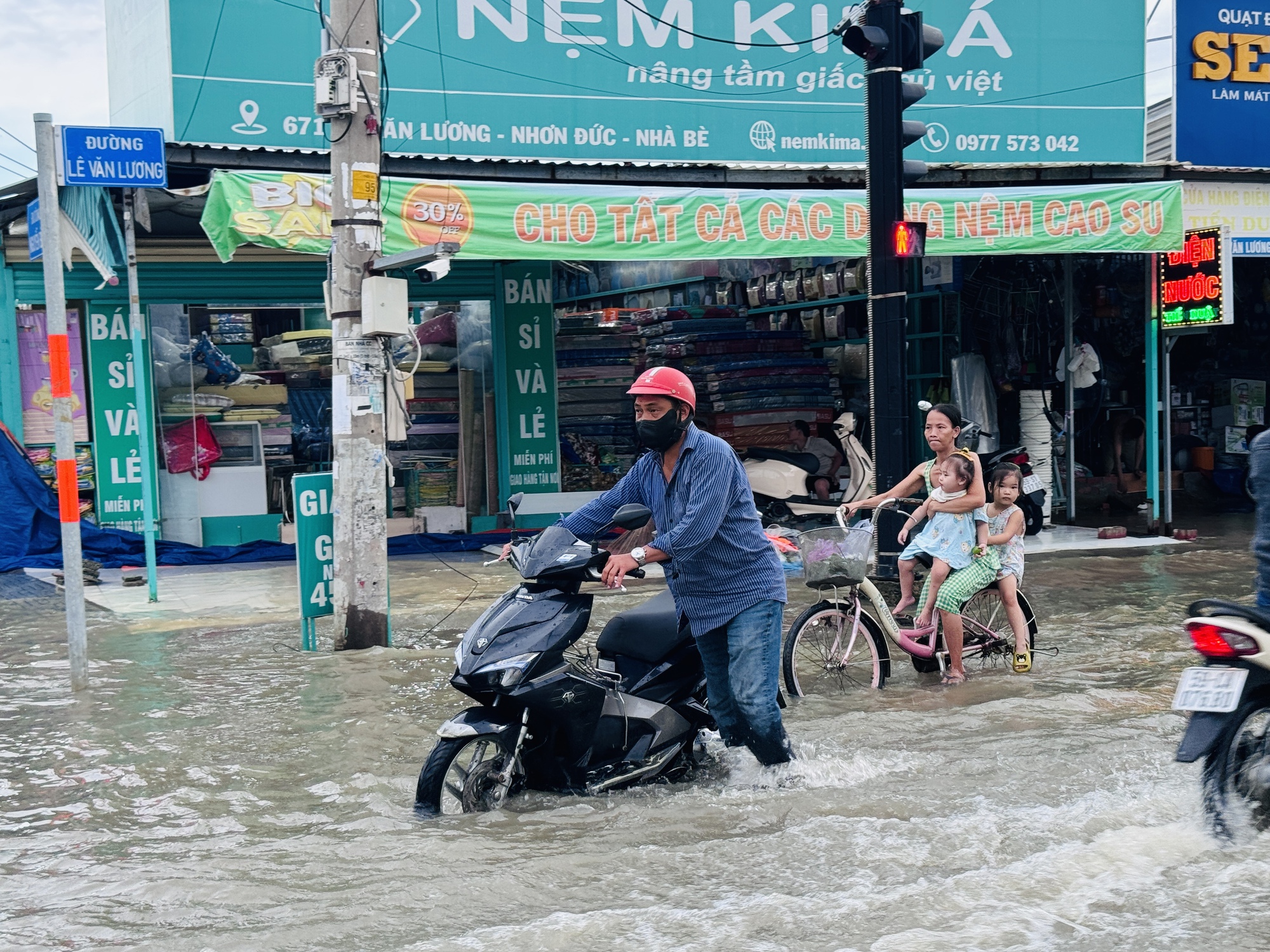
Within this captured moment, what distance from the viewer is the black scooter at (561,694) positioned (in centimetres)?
492

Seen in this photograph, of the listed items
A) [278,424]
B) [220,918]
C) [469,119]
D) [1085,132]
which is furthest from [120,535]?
[1085,132]

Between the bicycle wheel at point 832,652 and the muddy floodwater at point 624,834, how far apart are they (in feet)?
0.49

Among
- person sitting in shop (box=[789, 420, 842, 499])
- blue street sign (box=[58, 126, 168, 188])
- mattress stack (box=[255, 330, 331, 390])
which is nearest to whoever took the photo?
blue street sign (box=[58, 126, 168, 188])

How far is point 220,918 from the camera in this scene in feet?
14.0

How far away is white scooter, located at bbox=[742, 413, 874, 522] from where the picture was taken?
1398 centimetres

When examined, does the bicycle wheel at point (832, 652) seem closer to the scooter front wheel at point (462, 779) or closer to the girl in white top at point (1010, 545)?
the girl in white top at point (1010, 545)

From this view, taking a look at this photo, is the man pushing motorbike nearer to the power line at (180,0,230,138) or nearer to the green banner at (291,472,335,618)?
the green banner at (291,472,335,618)

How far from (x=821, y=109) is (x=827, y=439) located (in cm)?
384

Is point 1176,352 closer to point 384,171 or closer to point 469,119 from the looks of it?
point 469,119

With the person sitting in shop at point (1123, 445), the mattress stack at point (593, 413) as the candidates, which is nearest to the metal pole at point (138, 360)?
the mattress stack at point (593, 413)

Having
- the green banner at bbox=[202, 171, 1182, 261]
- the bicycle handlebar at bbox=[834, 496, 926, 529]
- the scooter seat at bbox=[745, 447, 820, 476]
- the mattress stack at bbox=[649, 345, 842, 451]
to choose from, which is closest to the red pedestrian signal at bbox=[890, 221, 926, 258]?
the green banner at bbox=[202, 171, 1182, 261]

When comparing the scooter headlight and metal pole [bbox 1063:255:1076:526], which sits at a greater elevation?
metal pole [bbox 1063:255:1076:526]

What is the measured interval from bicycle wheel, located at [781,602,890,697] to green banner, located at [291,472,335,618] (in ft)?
11.0

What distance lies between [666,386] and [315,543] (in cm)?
437
